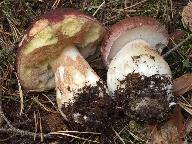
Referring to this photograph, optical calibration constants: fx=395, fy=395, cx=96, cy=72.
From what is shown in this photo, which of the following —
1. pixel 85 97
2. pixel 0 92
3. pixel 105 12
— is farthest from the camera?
pixel 105 12

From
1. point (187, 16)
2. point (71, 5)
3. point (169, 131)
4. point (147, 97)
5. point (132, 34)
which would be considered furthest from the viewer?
point (71, 5)

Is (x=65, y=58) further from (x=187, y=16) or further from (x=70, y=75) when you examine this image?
(x=187, y=16)

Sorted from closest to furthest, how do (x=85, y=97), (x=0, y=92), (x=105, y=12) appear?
(x=85, y=97) → (x=0, y=92) → (x=105, y=12)

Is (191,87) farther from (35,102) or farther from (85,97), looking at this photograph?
(35,102)

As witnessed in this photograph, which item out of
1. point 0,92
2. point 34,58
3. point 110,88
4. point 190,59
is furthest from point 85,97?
point 190,59

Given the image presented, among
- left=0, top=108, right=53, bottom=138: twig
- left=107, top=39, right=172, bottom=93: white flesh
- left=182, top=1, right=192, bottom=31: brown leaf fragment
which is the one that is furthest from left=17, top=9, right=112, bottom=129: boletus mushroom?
left=182, top=1, right=192, bottom=31: brown leaf fragment

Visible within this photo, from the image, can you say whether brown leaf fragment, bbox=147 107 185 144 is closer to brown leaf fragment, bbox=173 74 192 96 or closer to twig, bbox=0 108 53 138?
brown leaf fragment, bbox=173 74 192 96

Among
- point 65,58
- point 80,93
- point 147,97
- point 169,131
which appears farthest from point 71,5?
point 169,131
